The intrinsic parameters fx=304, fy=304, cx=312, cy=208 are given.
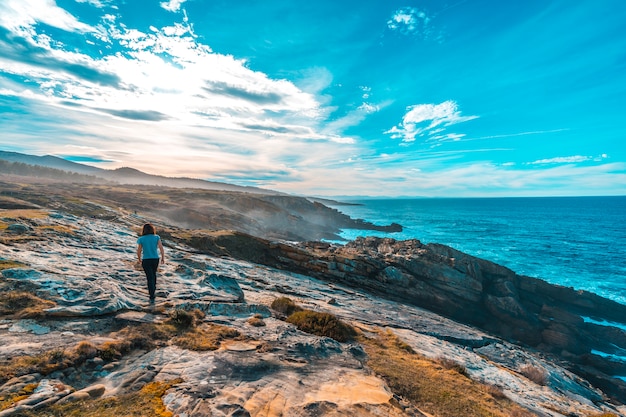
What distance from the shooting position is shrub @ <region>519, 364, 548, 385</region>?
1450 cm

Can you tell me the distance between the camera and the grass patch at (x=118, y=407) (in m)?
5.41

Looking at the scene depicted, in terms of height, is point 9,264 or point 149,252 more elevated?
point 149,252

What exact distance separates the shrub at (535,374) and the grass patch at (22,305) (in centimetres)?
1994

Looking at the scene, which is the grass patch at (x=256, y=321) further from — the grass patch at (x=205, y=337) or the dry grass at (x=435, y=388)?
the dry grass at (x=435, y=388)

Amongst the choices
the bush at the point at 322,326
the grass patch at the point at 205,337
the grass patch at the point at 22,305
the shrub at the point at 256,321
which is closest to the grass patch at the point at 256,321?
the shrub at the point at 256,321

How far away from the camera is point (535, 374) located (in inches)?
583

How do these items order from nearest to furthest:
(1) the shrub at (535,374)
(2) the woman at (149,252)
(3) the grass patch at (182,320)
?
(3) the grass patch at (182,320), (2) the woman at (149,252), (1) the shrub at (535,374)

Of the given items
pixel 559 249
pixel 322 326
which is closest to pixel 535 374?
pixel 322 326

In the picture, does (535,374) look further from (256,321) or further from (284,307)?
(256,321)

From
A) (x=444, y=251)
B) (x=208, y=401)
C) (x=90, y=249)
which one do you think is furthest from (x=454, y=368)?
(x=444, y=251)

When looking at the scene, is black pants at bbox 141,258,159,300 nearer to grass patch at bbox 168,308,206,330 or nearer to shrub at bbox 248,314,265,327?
grass patch at bbox 168,308,206,330

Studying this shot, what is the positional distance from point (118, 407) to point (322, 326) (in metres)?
7.96

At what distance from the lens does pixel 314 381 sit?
7.89 metres

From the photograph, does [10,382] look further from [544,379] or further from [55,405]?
[544,379]
